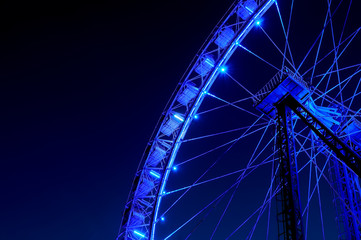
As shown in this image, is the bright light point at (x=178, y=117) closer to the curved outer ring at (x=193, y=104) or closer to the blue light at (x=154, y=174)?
the curved outer ring at (x=193, y=104)

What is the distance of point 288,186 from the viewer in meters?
9.67

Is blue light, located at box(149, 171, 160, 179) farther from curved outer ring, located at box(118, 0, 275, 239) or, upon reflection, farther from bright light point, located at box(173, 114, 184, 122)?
bright light point, located at box(173, 114, 184, 122)

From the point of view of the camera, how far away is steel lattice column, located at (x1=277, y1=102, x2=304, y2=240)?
8.97 metres

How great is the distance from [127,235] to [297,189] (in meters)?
10.3

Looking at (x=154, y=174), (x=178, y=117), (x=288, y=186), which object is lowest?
(x=288, y=186)

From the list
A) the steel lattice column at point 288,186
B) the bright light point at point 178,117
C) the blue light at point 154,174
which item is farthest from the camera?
the blue light at point 154,174

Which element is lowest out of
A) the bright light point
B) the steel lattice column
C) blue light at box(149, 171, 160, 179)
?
the steel lattice column

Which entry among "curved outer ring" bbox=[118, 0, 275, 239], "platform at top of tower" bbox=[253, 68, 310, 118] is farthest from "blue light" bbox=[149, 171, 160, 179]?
"platform at top of tower" bbox=[253, 68, 310, 118]

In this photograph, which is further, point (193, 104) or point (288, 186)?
point (193, 104)

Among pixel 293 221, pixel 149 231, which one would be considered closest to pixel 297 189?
pixel 293 221

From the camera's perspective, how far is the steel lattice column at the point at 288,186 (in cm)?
897

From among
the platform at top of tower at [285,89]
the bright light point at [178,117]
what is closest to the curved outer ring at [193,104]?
the bright light point at [178,117]

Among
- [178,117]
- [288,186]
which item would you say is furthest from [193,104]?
[288,186]

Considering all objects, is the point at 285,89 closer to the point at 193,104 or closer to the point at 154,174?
the point at 193,104
